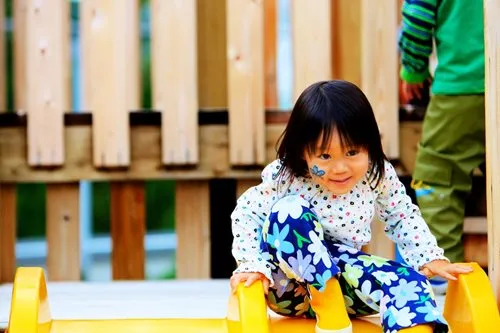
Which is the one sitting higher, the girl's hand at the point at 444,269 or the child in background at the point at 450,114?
the child in background at the point at 450,114

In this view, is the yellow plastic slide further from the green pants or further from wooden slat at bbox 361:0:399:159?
wooden slat at bbox 361:0:399:159

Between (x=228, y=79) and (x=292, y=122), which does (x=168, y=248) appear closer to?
(x=228, y=79)

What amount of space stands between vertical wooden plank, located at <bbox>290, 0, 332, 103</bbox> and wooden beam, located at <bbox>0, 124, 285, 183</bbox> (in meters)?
0.19

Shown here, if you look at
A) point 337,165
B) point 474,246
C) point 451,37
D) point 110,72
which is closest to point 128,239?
point 110,72

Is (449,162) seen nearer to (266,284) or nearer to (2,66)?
(266,284)

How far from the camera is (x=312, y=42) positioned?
9.05 feet

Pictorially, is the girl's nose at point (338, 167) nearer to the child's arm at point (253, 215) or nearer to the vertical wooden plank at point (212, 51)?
the child's arm at point (253, 215)

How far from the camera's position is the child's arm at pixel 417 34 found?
229 centimetres

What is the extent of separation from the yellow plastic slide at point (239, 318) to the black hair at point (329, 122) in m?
0.26

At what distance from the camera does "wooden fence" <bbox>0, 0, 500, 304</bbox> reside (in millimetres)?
2762

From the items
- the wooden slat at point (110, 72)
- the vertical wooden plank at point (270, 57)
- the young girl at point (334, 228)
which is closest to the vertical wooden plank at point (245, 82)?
the wooden slat at point (110, 72)

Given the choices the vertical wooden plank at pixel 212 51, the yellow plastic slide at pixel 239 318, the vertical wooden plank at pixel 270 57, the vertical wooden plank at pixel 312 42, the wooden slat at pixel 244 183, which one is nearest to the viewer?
the yellow plastic slide at pixel 239 318

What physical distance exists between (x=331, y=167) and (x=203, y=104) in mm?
1466

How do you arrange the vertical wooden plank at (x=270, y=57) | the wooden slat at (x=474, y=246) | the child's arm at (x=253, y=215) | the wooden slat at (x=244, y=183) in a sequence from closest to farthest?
the child's arm at (x=253, y=215)
the wooden slat at (x=474, y=246)
the wooden slat at (x=244, y=183)
the vertical wooden plank at (x=270, y=57)
